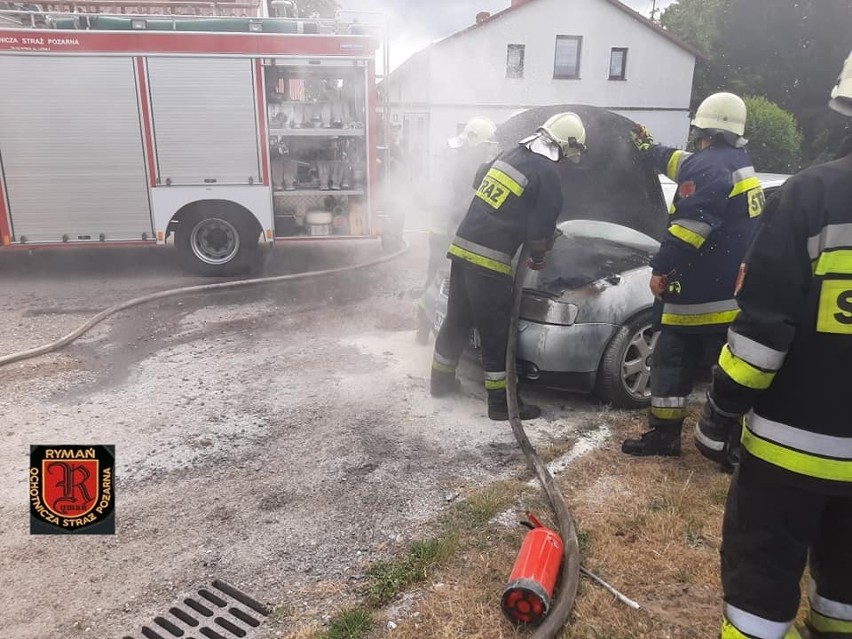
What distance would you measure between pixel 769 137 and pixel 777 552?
66.4 feet

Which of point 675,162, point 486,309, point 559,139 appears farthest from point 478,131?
point 486,309

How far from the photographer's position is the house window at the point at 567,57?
22.9 meters

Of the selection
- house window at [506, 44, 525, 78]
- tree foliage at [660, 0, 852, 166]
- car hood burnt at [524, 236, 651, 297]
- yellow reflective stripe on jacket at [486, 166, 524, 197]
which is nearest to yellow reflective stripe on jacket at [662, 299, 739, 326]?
car hood burnt at [524, 236, 651, 297]

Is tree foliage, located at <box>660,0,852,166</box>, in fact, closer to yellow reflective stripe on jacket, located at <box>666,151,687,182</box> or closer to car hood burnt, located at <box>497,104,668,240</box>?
car hood burnt, located at <box>497,104,668,240</box>

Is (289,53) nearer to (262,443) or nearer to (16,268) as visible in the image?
(16,268)

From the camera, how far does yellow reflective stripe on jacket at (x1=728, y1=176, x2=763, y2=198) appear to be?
3.56 meters

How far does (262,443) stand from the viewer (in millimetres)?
3988

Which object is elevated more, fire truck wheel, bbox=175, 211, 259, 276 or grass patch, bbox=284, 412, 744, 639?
fire truck wheel, bbox=175, 211, 259, 276

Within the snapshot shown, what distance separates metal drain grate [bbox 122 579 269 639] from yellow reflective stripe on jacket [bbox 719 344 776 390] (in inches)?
76.3

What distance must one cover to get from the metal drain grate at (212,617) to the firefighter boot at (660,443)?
7.40ft

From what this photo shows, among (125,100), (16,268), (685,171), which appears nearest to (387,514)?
(685,171)

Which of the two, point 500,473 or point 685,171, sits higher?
point 685,171

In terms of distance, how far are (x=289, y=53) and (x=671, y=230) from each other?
5950 millimetres

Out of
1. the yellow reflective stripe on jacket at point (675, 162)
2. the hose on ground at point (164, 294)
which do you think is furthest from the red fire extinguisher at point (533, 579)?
the hose on ground at point (164, 294)
